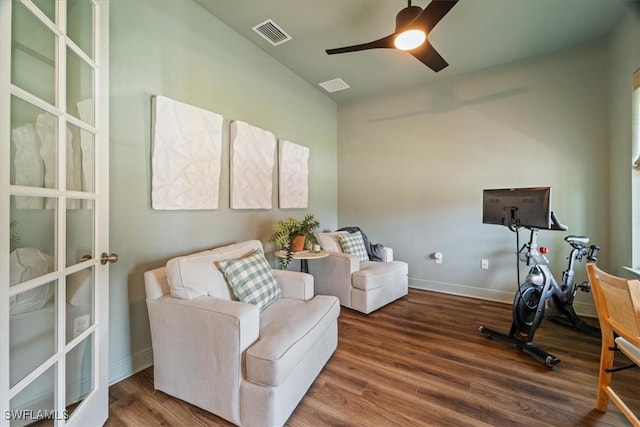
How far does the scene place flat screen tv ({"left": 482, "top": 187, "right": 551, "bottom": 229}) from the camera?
198 centimetres

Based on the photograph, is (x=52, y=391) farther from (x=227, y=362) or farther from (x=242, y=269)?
(x=242, y=269)

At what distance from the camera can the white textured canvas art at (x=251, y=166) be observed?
2490mm

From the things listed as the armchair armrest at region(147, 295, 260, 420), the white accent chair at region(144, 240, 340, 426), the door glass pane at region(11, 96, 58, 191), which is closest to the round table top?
the white accent chair at region(144, 240, 340, 426)

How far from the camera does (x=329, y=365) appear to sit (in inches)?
74.4

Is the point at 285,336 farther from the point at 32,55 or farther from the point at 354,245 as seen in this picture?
the point at 354,245

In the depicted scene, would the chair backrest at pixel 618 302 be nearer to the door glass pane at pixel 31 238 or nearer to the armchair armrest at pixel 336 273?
the armchair armrest at pixel 336 273

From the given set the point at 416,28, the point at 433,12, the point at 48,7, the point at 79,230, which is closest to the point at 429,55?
the point at 416,28

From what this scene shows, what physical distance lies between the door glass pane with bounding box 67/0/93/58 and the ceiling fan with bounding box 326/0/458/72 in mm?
1574

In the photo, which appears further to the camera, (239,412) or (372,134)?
(372,134)

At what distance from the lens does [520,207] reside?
6.98 feet

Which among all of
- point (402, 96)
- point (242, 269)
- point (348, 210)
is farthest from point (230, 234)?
point (402, 96)

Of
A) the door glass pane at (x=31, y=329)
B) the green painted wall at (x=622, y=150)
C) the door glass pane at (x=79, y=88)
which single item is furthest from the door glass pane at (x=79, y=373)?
the green painted wall at (x=622, y=150)

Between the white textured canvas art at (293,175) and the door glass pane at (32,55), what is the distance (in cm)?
213

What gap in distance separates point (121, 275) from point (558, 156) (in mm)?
4320
